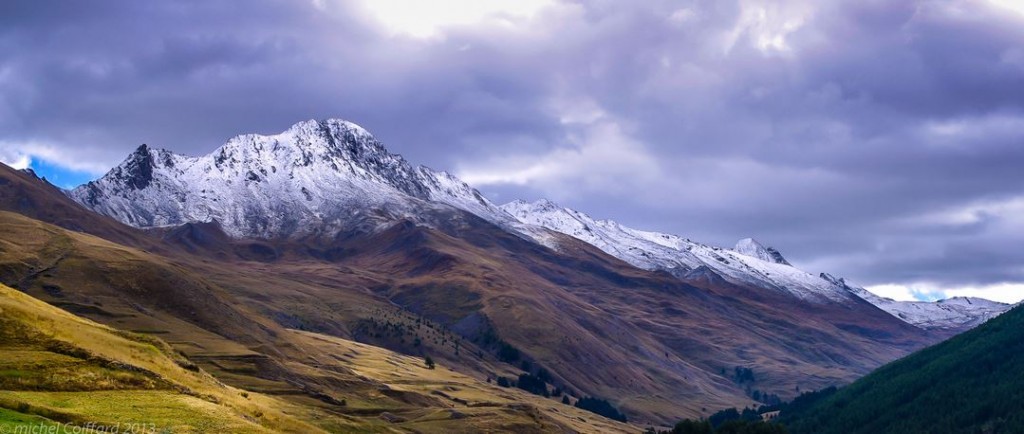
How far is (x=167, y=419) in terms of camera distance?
3073 inches

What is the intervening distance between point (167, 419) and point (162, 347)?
43223 mm

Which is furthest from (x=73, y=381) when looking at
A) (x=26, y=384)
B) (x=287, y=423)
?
(x=287, y=423)

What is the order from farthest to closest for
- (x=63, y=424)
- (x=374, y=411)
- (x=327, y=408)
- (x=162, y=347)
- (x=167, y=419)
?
(x=374, y=411) < (x=327, y=408) < (x=162, y=347) < (x=167, y=419) < (x=63, y=424)

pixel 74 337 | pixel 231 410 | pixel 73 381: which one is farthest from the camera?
pixel 74 337

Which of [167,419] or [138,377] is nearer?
[167,419]

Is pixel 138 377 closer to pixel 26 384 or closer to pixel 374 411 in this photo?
pixel 26 384

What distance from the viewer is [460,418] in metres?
189

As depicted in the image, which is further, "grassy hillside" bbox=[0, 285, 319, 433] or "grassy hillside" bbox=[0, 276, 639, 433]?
"grassy hillside" bbox=[0, 285, 319, 433]

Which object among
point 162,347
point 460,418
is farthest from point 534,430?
point 162,347

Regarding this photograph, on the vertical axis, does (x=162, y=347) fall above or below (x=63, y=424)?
above

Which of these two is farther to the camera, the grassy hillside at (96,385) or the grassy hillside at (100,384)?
the grassy hillside at (96,385)

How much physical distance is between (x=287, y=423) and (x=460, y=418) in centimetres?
9034

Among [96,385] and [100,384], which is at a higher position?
[100,384]

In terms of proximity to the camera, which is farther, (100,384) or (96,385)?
(100,384)
